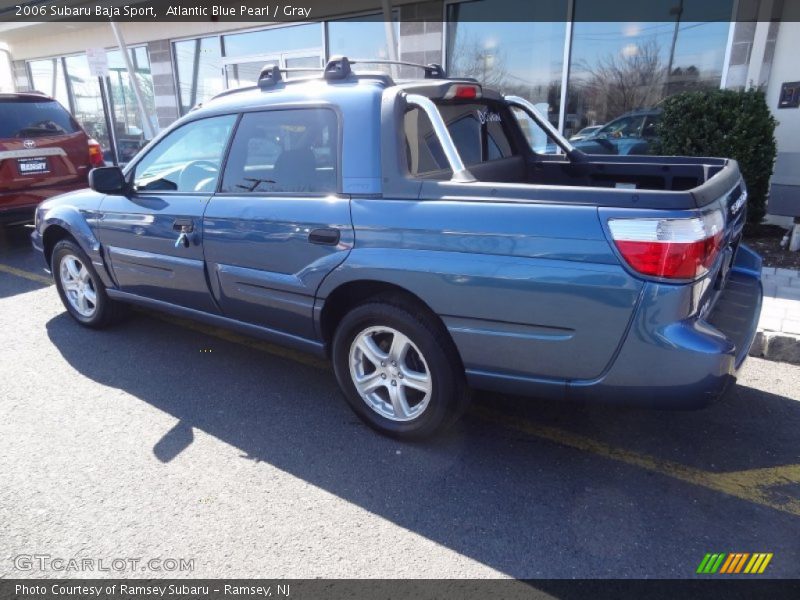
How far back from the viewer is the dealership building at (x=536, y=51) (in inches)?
274

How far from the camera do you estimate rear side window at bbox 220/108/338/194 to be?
10.1ft

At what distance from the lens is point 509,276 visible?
245cm

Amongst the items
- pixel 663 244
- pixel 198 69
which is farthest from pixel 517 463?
pixel 198 69

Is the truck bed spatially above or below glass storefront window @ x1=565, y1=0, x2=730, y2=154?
below

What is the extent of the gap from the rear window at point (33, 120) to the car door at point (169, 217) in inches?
162

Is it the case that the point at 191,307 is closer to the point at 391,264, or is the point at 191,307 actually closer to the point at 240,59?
the point at 391,264

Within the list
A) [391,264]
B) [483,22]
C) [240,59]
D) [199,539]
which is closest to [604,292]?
[391,264]

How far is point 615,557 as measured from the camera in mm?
2244

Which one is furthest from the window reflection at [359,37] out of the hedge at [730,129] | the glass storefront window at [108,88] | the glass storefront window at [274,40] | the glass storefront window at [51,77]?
the glass storefront window at [51,77]

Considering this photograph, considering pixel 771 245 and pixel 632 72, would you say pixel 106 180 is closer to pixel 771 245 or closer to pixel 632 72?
pixel 771 245

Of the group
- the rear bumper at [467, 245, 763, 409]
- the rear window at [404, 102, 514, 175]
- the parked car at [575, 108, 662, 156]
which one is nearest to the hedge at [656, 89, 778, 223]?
the parked car at [575, 108, 662, 156]

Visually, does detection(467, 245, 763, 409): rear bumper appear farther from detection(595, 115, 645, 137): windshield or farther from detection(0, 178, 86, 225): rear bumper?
detection(0, 178, 86, 225): rear bumper

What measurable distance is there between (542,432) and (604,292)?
1.17m

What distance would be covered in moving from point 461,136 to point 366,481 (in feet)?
6.77
